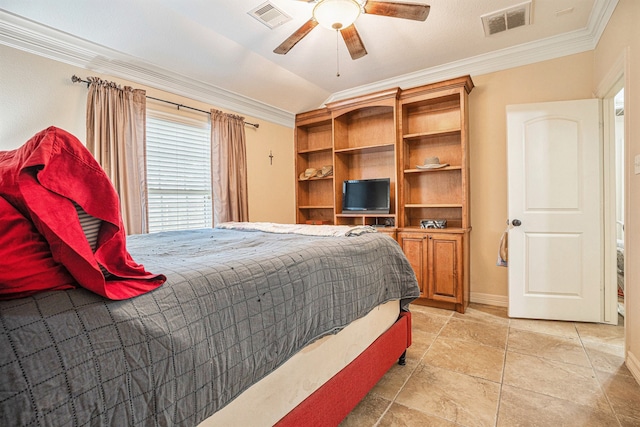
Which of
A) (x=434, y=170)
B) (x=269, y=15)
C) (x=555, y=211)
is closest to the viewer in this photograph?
(x=269, y=15)

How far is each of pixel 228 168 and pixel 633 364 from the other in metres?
3.74

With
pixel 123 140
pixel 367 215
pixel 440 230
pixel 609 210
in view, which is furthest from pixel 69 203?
pixel 609 210

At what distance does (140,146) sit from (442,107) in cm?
325

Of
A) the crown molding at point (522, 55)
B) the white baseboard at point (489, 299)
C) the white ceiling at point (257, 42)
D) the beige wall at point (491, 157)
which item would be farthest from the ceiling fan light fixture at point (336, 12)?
the white baseboard at point (489, 299)

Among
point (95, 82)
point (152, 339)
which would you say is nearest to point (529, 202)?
point (152, 339)

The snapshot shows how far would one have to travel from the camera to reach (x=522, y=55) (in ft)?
10.6

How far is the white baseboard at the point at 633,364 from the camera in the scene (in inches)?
75.7

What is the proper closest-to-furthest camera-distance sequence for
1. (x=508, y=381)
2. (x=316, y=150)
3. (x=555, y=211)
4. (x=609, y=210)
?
(x=508, y=381) < (x=609, y=210) < (x=555, y=211) < (x=316, y=150)

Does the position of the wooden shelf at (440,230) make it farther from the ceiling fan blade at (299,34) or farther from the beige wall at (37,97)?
the beige wall at (37,97)

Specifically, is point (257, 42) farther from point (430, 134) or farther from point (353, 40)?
point (430, 134)

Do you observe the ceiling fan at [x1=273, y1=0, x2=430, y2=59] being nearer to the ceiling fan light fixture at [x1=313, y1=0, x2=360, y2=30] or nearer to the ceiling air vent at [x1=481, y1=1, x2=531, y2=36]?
the ceiling fan light fixture at [x1=313, y1=0, x2=360, y2=30]

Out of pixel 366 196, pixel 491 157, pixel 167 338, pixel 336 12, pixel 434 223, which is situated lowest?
pixel 167 338

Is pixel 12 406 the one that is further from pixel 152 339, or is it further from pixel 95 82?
pixel 95 82

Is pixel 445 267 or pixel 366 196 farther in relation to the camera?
pixel 366 196
